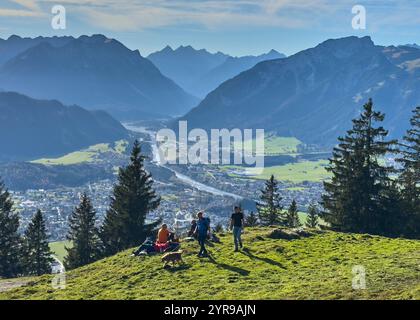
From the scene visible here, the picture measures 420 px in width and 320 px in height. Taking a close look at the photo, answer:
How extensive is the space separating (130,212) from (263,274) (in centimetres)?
3564

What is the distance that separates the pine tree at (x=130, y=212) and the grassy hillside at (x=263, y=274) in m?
24.2

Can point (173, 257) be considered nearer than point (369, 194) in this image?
Yes

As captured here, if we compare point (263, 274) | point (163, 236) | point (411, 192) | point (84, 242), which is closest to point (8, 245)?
point (84, 242)

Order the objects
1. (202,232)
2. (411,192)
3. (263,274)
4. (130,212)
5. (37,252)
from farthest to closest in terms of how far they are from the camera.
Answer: (37,252) < (130,212) < (411,192) < (202,232) < (263,274)

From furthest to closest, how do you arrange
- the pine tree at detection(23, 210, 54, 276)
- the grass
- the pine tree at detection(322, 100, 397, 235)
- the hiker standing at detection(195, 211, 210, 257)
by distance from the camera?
1. the grass
2. the pine tree at detection(23, 210, 54, 276)
3. the pine tree at detection(322, 100, 397, 235)
4. the hiker standing at detection(195, 211, 210, 257)

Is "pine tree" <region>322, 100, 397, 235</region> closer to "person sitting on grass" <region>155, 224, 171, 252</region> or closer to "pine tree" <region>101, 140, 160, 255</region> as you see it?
"pine tree" <region>101, 140, 160, 255</region>

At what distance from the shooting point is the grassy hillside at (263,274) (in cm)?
2145

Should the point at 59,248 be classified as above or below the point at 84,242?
below

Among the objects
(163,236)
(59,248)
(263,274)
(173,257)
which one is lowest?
(59,248)

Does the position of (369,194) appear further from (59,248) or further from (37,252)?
(59,248)

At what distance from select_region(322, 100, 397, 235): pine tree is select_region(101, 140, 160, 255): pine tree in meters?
22.9

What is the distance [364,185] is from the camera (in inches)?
2066

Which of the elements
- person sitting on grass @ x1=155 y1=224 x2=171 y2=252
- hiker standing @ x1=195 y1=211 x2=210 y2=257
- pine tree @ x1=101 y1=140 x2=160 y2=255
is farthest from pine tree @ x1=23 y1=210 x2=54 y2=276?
hiker standing @ x1=195 y1=211 x2=210 y2=257

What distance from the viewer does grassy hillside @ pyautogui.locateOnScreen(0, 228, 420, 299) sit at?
21.5 m
